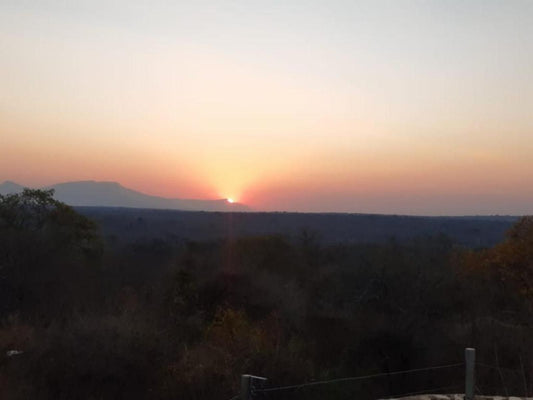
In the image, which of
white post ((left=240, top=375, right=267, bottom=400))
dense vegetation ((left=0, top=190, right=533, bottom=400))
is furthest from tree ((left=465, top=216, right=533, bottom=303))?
white post ((left=240, top=375, right=267, bottom=400))

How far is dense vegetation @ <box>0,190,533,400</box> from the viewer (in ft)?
47.7

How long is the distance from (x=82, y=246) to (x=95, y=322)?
15.9m

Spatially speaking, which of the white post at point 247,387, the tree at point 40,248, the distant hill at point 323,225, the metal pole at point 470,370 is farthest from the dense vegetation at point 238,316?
the distant hill at point 323,225

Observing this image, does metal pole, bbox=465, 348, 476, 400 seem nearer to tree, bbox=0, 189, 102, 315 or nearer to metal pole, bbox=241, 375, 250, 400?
metal pole, bbox=241, 375, 250, 400

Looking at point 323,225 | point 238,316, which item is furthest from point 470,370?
point 323,225

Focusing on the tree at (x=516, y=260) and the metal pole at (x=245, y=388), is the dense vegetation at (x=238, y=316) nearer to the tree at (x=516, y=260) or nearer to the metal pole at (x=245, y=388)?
the tree at (x=516, y=260)

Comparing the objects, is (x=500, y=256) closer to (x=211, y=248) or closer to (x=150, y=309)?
(x=150, y=309)

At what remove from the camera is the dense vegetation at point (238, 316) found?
14547mm

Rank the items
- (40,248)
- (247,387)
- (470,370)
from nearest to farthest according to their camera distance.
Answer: (247,387)
(470,370)
(40,248)

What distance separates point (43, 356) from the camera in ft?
48.0

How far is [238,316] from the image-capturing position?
21219 millimetres

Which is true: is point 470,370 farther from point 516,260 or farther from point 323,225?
point 323,225

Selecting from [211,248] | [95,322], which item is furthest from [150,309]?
[211,248]

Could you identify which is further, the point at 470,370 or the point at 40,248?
the point at 40,248
